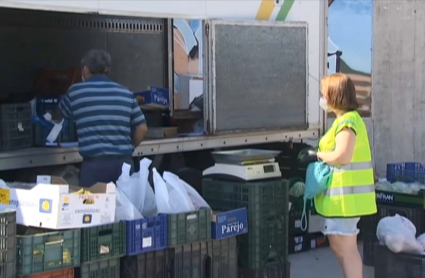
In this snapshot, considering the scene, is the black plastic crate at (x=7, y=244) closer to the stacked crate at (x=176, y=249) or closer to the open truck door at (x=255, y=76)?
the stacked crate at (x=176, y=249)

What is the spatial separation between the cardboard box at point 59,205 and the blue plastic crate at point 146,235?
155 millimetres

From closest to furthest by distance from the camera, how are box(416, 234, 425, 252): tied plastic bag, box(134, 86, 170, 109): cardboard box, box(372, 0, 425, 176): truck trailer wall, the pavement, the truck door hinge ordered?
box(416, 234, 425, 252): tied plastic bag, the truck door hinge, the pavement, box(134, 86, 170, 109): cardboard box, box(372, 0, 425, 176): truck trailer wall

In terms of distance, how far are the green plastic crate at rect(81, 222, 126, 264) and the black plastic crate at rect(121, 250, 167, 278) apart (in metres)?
0.13

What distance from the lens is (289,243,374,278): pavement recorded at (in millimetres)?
6471

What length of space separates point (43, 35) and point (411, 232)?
3.65 meters

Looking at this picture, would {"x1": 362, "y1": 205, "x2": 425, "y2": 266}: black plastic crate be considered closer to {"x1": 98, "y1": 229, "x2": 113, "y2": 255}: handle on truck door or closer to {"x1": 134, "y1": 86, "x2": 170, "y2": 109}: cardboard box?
{"x1": 134, "y1": 86, "x2": 170, "y2": 109}: cardboard box

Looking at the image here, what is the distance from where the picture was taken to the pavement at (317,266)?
647 centimetres

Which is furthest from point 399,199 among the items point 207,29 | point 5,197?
point 5,197

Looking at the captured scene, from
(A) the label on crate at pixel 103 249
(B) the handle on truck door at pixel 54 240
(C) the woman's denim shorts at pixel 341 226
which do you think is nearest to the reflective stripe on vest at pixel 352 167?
(C) the woman's denim shorts at pixel 341 226

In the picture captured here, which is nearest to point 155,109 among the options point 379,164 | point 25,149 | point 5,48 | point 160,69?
point 160,69

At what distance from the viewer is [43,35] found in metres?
6.95

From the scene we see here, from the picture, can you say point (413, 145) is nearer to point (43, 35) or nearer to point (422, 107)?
point (422, 107)

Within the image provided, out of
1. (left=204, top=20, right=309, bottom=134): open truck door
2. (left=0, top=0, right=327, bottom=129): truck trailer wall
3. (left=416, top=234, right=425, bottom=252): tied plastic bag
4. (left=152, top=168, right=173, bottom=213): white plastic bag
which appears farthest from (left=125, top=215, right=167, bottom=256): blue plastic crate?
(left=416, top=234, right=425, bottom=252): tied plastic bag

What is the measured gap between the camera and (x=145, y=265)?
4.56 meters
